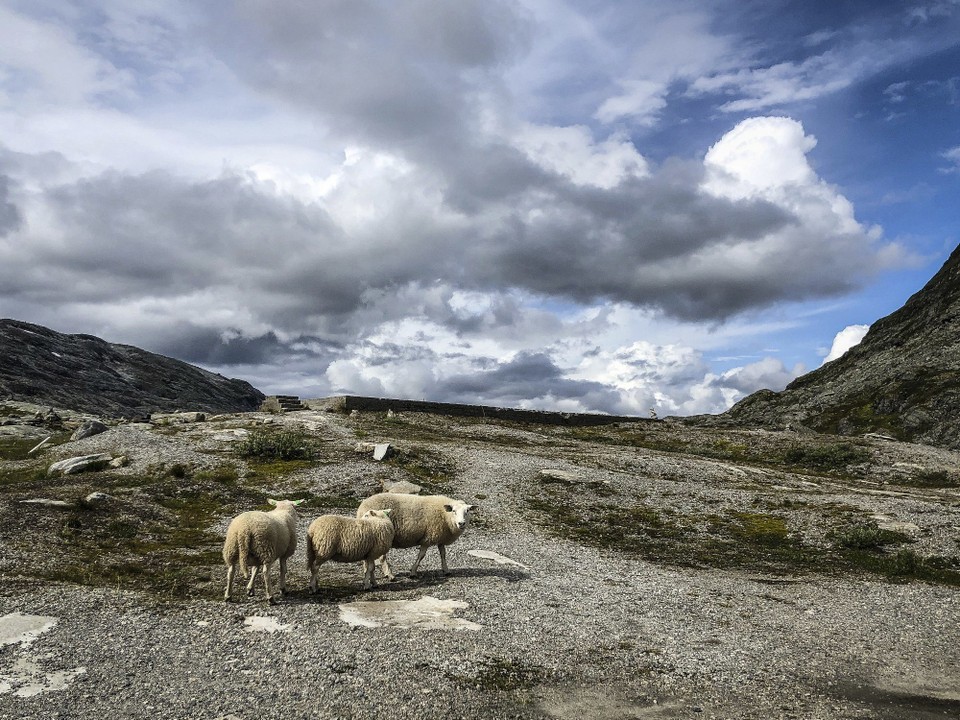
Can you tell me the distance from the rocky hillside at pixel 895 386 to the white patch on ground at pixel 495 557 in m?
91.3

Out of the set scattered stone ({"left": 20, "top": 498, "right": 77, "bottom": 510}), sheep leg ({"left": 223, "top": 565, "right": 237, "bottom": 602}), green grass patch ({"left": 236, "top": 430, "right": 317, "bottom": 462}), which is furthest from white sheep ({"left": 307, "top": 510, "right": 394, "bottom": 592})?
green grass patch ({"left": 236, "top": 430, "right": 317, "bottom": 462})

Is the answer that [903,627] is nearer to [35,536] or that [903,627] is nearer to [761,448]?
[35,536]

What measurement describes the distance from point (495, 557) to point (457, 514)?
5.22m

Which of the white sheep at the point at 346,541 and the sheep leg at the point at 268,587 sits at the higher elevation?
the white sheep at the point at 346,541

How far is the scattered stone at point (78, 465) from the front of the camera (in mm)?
41312

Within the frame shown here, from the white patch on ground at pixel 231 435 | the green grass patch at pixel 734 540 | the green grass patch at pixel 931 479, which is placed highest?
the white patch on ground at pixel 231 435

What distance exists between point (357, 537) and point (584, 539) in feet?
51.6

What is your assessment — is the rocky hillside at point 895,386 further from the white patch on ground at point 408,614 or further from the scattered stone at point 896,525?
the white patch on ground at point 408,614

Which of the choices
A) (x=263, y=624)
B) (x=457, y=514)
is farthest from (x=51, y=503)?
(x=457, y=514)

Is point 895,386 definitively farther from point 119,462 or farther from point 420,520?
point 119,462

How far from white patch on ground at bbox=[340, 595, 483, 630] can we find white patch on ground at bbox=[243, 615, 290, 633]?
5.66 feet

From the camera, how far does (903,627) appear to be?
67.5 ft

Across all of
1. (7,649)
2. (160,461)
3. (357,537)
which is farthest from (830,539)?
(160,461)

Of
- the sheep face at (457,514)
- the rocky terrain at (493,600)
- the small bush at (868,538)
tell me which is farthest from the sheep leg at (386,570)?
the small bush at (868,538)
